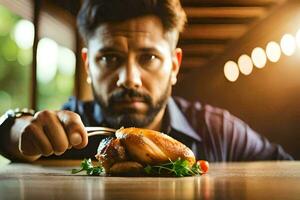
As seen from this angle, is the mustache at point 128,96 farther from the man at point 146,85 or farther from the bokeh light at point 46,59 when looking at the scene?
the bokeh light at point 46,59

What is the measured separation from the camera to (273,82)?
11.8 ft

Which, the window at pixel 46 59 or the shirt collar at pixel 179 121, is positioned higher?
the window at pixel 46 59

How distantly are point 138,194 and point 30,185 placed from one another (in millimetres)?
334

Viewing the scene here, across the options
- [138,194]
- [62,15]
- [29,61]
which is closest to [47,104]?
[29,61]

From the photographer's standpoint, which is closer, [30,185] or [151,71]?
[30,185]

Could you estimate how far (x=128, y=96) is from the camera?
3.26m

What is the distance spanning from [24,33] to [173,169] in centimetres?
231

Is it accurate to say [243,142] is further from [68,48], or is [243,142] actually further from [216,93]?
[68,48]

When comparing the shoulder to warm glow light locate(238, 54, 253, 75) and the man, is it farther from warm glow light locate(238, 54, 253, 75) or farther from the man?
warm glow light locate(238, 54, 253, 75)

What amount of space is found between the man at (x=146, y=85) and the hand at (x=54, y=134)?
1323 mm

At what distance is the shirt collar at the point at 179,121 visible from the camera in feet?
10.9

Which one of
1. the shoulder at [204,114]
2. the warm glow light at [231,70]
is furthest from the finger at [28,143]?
the warm glow light at [231,70]

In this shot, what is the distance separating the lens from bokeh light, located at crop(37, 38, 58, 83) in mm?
3536

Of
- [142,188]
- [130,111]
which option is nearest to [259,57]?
[130,111]
